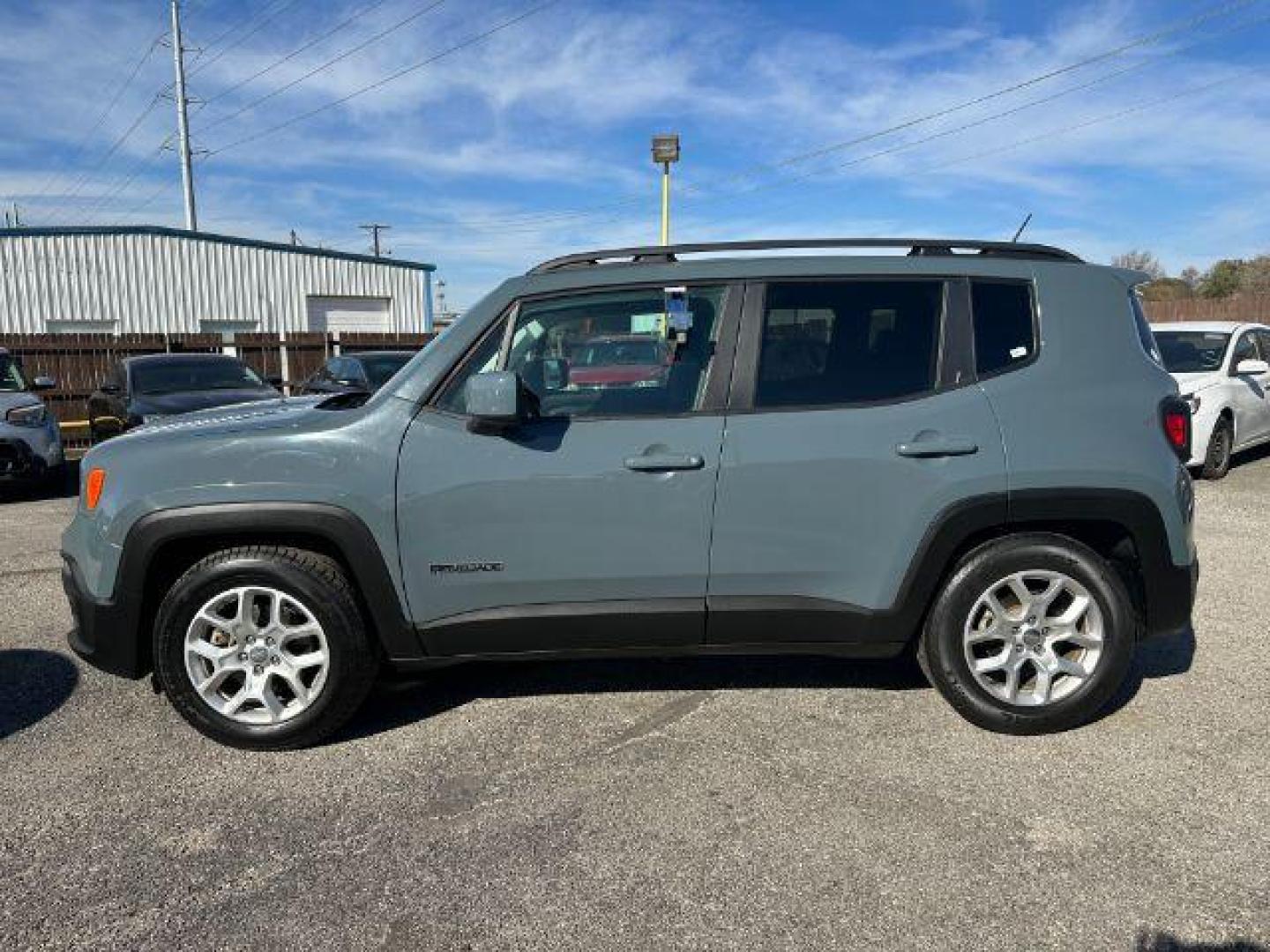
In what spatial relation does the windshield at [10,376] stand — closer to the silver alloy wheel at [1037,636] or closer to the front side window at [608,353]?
the front side window at [608,353]

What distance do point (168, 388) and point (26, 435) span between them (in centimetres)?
153

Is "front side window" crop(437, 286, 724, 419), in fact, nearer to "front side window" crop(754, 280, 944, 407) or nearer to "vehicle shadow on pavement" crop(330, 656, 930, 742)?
"front side window" crop(754, 280, 944, 407)

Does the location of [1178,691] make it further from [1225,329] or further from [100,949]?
[1225,329]

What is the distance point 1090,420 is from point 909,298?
795mm

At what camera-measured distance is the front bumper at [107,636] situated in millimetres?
3102

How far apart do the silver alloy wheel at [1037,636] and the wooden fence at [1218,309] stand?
21.4 meters

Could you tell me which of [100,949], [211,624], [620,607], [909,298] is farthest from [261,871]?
[909,298]

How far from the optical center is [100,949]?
2.19m

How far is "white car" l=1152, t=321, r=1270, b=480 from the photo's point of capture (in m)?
8.40

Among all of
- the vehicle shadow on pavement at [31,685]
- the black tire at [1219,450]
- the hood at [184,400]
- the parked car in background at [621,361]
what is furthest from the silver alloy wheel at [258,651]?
the black tire at [1219,450]

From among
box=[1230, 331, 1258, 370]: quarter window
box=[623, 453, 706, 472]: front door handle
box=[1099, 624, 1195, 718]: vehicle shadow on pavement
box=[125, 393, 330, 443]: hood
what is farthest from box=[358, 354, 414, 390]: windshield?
box=[1099, 624, 1195, 718]: vehicle shadow on pavement

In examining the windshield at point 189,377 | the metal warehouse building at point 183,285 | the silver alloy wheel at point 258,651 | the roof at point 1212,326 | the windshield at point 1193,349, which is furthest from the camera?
the metal warehouse building at point 183,285

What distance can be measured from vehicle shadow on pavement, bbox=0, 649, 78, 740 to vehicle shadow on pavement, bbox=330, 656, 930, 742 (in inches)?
53.4

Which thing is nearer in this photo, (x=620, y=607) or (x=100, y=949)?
(x=100, y=949)
